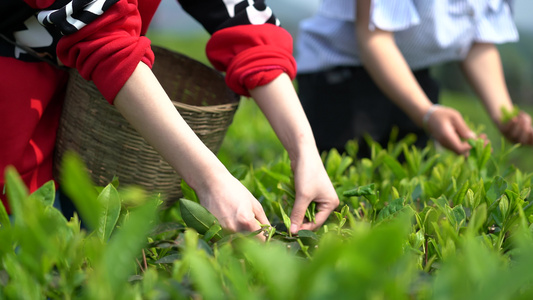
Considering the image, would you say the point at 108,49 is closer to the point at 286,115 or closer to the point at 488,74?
the point at 286,115

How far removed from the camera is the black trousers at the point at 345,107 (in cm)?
205

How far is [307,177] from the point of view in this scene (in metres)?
1.07

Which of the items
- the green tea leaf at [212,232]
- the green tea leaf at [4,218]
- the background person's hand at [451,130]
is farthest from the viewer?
the background person's hand at [451,130]

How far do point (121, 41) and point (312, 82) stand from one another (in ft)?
4.06

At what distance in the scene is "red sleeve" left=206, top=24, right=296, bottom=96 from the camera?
1153 millimetres

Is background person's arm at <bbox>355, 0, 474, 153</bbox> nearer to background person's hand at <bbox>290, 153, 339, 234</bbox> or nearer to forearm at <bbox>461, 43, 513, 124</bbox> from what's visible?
forearm at <bbox>461, 43, 513, 124</bbox>

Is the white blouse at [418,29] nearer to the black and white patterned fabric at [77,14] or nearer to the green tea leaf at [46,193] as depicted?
the black and white patterned fabric at [77,14]

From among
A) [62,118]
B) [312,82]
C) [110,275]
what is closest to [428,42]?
[312,82]

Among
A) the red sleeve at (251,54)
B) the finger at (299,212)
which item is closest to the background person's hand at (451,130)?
the red sleeve at (251,54)

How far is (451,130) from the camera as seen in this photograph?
1.66m

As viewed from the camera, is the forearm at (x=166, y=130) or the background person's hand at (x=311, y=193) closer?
the forearm at (x=166, y=130)

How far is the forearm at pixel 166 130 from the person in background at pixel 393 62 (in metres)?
0.99

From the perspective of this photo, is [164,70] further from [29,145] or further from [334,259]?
[334,259]

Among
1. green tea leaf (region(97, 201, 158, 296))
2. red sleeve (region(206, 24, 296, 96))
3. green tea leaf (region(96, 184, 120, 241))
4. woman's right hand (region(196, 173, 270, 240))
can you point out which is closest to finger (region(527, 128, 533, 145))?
red sleeve (region(206, 24, 296, 96))
